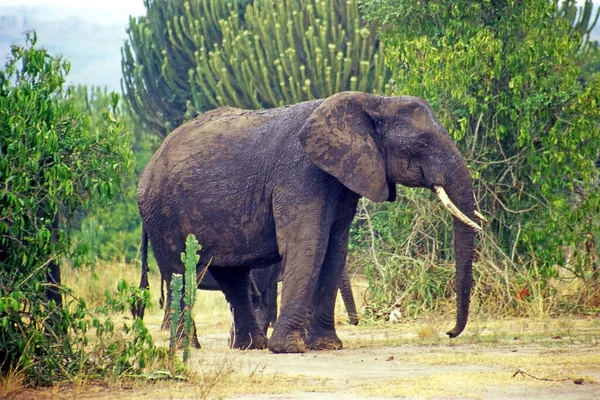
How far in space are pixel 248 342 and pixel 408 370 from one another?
3.30 meters

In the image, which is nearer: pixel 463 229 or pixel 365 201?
pixel 463 229

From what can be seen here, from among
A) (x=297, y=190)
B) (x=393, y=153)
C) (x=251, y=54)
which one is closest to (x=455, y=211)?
(x=393, y=153)

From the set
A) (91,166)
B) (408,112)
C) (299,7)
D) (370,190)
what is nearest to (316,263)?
(370,190)

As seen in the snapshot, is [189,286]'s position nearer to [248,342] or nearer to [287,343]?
[287,343]

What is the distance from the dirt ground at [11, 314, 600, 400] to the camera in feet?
28.8

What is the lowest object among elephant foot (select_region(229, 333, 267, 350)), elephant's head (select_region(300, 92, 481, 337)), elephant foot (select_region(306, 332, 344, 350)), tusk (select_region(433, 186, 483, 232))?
elephant foot (select_region(229, 333, 267, 350))

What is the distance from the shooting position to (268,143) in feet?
41.8

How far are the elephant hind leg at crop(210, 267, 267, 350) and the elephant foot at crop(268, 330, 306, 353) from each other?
3.24 feet

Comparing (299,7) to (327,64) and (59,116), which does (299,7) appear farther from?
(59,116)

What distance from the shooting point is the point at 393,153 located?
1250 centimetres

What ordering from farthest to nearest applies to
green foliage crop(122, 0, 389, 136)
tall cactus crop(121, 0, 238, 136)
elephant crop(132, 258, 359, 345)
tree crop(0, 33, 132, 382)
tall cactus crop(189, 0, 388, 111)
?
tall cactus crop(121, 0, 238, 136)
green foliage crop(122, 0, 389, 136)
tall cactus crop(189, 0, 388, 111)
elephant crop(132, 258, 359, 345)
tree crop(0, 33, 132, 382)

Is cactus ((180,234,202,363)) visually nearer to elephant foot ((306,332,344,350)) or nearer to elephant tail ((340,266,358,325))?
elephant foot ((306,332,344,350))

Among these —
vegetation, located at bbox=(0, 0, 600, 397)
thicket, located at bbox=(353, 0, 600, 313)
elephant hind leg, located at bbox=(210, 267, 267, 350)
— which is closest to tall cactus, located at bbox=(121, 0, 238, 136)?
vegetation, located at bbox=(0, 0, 600, 397)

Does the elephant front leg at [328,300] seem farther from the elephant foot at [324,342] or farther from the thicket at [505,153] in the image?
the thicket at [505,153]
